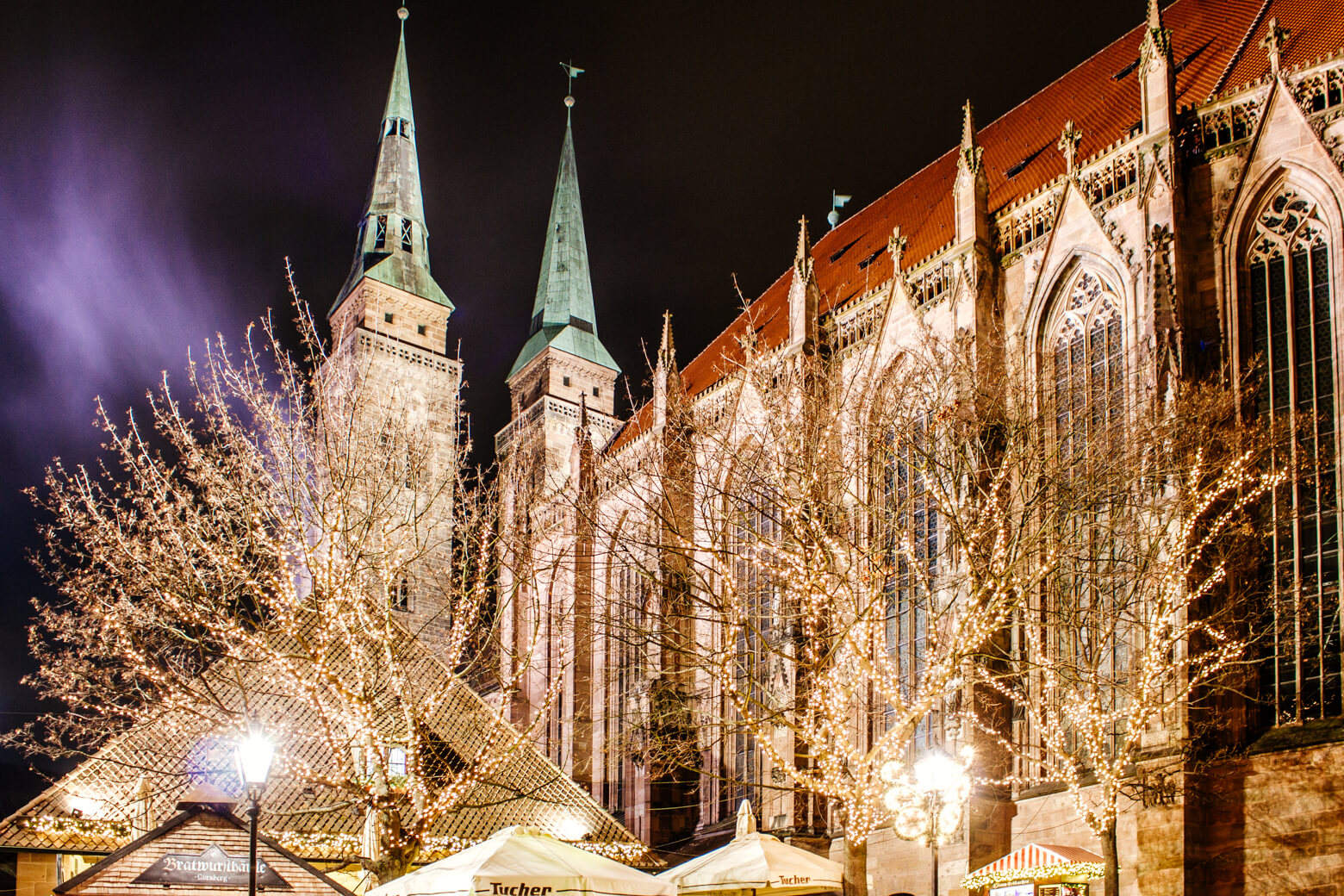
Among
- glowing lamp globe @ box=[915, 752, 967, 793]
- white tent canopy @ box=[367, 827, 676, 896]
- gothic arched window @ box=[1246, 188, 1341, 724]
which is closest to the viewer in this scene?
white tent canopy @ box=[367, 827, 676, 896]

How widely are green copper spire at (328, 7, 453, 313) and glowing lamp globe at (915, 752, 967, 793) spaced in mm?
38847

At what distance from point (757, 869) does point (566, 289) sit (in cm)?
4042

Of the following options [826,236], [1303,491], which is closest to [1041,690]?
[1303,491]

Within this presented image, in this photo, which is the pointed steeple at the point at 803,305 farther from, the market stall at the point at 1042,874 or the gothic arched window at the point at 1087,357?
the market stall at the point at 1042,874

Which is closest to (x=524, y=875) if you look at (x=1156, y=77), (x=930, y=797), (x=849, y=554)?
(x=849, y=554)

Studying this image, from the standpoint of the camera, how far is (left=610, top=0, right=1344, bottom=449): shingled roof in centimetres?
1973

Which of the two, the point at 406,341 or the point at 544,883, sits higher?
the point at 406,341

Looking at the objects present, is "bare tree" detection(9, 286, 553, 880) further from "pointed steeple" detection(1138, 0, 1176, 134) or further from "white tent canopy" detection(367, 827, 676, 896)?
"pointed steeple" detection(1138, 0, 1176, 134)

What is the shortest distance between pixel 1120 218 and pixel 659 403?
11795 millimetres

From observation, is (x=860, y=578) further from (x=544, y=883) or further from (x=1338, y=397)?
(x=1338, y=397)

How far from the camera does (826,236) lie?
1448 inches

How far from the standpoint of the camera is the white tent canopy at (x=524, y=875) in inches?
415

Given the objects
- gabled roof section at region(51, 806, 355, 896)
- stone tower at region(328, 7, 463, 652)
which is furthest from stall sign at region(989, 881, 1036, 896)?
stone tower at region(328, 7, 463, 652)

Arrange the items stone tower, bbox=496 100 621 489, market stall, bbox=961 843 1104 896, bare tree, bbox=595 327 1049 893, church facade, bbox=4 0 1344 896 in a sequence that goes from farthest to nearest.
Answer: stone tower, bbox=496 100 621 489
church facade, bbox=4 0 1344 896
market stall, bbox=961 843 1104 896
bare tree, bbox=595 327 1049 893
